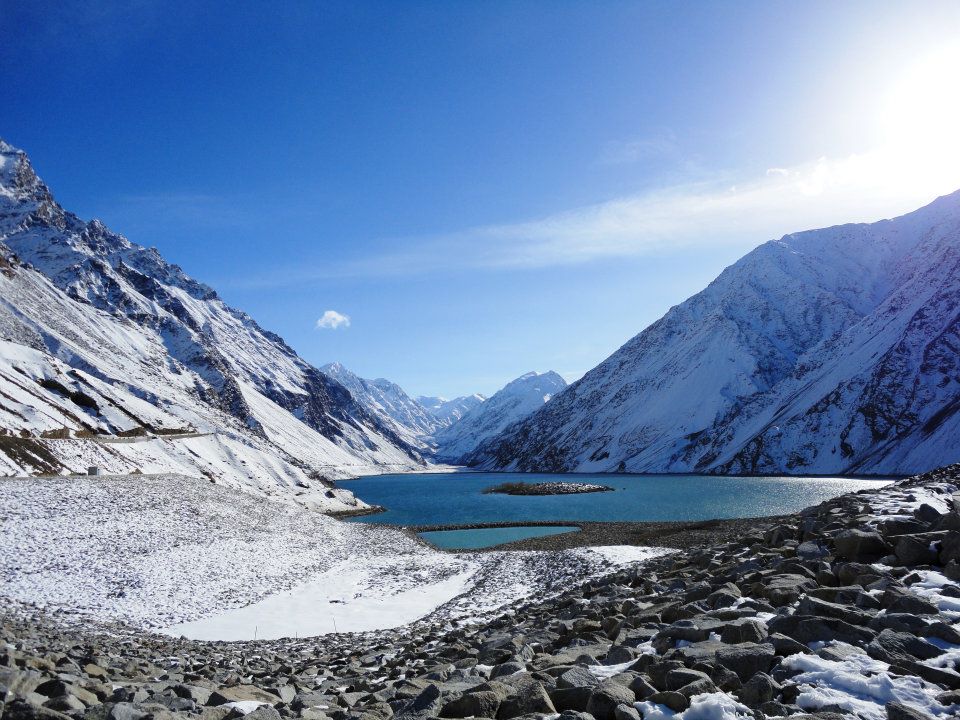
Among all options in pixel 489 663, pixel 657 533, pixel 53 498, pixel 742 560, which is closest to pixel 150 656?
pixel 489 663

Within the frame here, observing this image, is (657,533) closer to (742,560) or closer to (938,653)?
(742,560)

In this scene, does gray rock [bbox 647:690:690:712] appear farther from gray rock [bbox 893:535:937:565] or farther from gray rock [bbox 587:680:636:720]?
gray rock [bbox 893:535:937:565]

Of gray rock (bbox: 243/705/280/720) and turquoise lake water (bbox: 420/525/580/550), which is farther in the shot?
turquoise lake water (bbox: 420/525/580/550)

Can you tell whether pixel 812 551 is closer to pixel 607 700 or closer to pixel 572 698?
pixel 572 698

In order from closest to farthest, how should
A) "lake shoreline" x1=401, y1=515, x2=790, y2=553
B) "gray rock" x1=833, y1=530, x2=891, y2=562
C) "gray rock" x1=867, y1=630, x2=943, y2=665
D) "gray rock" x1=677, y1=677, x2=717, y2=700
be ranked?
"gray rock" x1=677, y1=677, x2=717, y2=700 → "gray rock" x1=867, y1=630, x2=943, y2=665 → "gray rock" x1=833, y1=530, x2=891, y2=562 → "lake shoreline" x1=401, y1=515, x2=790, y2=553

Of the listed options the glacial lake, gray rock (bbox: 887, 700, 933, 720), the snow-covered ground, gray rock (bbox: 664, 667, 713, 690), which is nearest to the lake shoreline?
the snow-covered ground

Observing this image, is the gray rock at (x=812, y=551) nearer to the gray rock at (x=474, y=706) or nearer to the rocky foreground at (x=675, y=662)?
the rocky foreground at (x=675, y=662)

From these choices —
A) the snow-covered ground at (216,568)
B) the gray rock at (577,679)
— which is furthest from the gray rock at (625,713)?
the snow-covered ground at (216,568)
